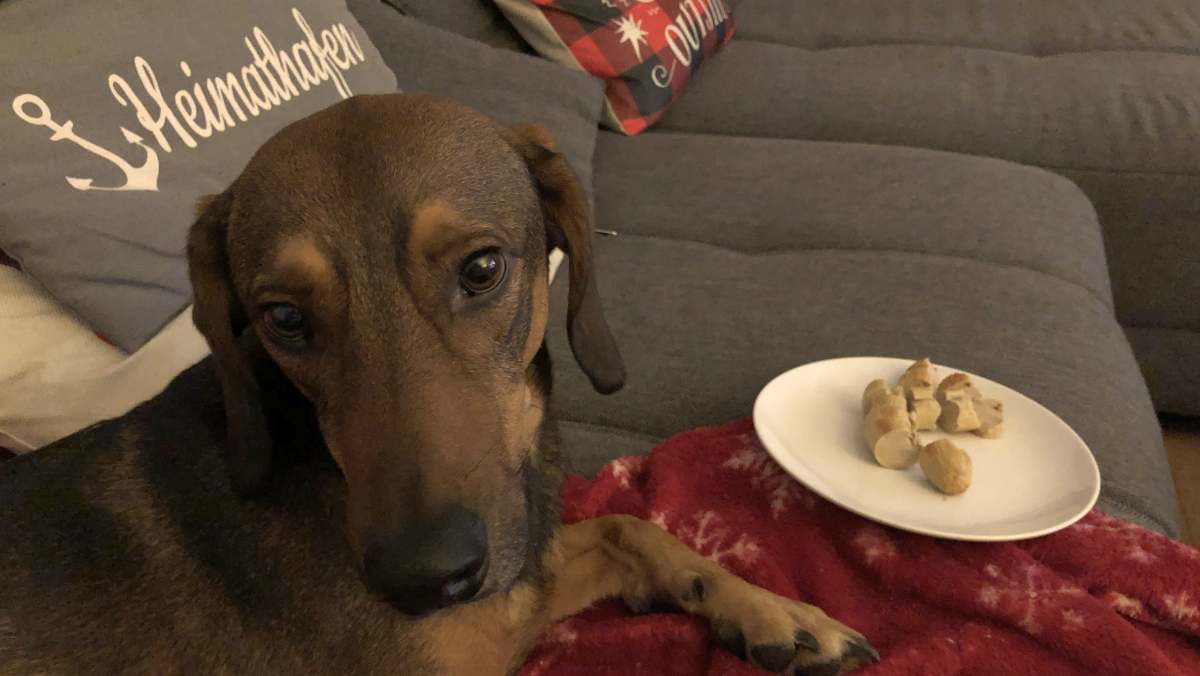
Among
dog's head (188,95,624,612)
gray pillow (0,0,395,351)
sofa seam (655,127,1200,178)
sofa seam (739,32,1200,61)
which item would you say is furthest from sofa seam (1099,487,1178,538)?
sofa seam (739,32,1200,61)

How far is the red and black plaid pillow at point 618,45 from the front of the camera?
3.05 m

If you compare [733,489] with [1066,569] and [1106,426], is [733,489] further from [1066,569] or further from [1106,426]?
[1106,426]

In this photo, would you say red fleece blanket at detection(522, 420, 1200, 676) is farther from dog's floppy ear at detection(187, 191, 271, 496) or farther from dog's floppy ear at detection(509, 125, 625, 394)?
dog's floppy ear at detection(187, 191, 271, 496)

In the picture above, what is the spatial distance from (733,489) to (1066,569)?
23.5 inches

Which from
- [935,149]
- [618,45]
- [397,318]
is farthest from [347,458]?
[935,149]

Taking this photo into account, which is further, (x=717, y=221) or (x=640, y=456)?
(x=717, y=221)

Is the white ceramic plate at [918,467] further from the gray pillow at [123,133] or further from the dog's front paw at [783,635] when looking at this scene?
the gray pillow at [123,133]

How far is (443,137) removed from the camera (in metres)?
1.31

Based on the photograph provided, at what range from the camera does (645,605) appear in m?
1.60

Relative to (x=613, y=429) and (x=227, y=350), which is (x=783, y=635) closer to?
(x=613, y=429)

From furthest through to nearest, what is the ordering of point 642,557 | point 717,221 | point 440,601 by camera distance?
1. point 717,221
2. point 642,557
3. point 440,601

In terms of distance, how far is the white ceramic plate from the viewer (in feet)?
5.04

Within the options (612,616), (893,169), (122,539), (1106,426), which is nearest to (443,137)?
(122,539)

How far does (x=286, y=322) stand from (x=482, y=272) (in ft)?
0.95
